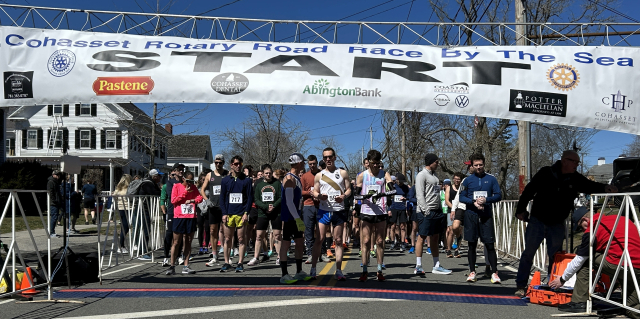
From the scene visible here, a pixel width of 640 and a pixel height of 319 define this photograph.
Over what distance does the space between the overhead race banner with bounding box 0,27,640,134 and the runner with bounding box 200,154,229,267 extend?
116 inches

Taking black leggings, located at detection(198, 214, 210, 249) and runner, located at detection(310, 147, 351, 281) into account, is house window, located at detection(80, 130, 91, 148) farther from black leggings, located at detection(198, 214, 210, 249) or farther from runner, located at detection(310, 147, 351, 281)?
runner, located at detection(310, 147, 351, 281)

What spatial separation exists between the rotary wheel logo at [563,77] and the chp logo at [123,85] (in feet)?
19.4

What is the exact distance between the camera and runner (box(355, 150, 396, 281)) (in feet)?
28.6

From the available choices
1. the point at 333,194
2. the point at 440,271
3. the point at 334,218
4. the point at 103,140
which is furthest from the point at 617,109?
the point at 103,140

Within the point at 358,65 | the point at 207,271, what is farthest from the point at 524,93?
the point at 207,271

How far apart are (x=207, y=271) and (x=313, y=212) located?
221cm

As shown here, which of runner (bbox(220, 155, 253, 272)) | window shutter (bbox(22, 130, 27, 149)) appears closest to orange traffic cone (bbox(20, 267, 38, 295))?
runner (bbox(220, 155, 253, 272))

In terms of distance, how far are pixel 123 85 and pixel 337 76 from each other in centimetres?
323

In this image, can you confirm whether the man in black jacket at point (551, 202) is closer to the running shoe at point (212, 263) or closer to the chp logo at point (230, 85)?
the chp logo at point (230, 85)

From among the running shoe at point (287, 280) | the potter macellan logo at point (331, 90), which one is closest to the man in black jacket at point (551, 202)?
the potter macellan logo at point (331, 90)

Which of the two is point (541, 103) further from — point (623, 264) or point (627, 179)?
point (627, 179)

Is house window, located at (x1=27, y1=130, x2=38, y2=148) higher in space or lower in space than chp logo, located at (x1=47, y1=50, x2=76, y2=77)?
higher

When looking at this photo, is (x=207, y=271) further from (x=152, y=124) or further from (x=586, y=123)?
(x=152, y=124)

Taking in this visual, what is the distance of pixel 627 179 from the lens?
37.6 feet
